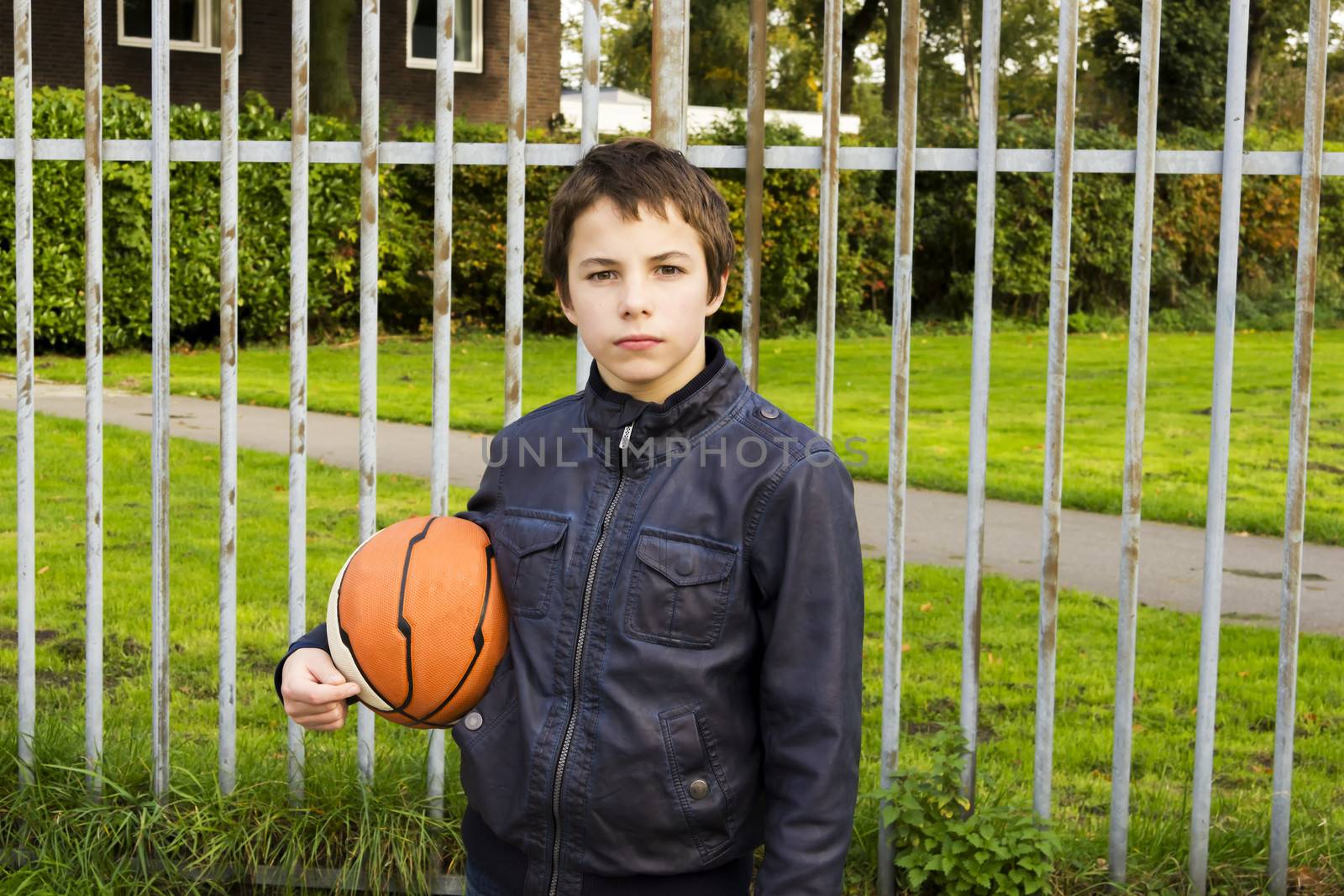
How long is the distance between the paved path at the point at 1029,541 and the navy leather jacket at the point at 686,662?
4959 millimetres

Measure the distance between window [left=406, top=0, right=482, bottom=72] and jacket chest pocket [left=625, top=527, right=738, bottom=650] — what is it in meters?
21.6

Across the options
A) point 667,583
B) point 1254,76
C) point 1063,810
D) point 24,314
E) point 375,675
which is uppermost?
point 1254,76

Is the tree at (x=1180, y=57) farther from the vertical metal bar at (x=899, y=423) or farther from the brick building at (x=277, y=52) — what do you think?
the vertical metal bar at (x=899, y=423)

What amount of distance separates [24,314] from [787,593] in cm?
270

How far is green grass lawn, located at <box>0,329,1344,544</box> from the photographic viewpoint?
29.5 feet

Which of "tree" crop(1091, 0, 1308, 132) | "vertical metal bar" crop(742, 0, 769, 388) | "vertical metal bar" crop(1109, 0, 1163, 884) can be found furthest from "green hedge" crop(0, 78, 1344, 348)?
"vertical metal bar" crop(1109, 0, 1163, 884)

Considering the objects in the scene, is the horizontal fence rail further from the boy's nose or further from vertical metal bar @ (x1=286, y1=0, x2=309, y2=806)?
the boy's nose

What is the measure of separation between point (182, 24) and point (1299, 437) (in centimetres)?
2108

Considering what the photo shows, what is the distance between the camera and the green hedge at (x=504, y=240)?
12.5m

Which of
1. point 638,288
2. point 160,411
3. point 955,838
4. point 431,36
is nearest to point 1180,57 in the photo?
point 431,36

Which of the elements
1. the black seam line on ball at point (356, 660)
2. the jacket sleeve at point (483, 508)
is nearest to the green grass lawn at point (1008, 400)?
the jacket sleeve at point (483, 508)

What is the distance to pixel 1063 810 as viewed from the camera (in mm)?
4328

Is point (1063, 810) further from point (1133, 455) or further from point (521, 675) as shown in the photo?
point (521, 675)

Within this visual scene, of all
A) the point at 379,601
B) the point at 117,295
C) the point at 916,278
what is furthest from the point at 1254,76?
A: the point at 379,601
